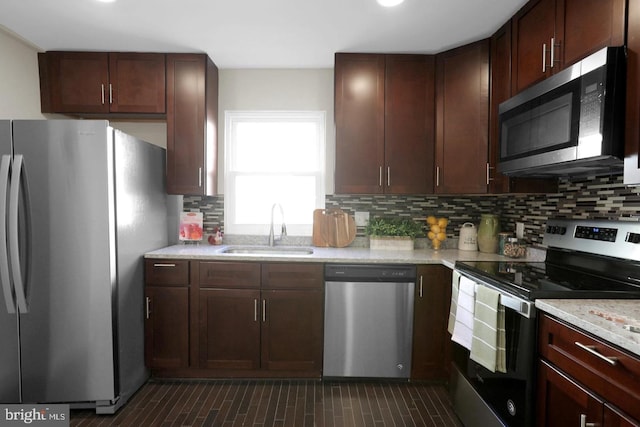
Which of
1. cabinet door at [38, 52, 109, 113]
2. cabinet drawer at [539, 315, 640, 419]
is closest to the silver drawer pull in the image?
cabinet drawer at [539, 315, 640, 419]

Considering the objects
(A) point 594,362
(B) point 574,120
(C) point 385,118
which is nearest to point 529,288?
(A) point 594,362

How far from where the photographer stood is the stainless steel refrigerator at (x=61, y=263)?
6.36 feet

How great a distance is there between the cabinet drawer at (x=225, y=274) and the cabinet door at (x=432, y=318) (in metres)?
1.14

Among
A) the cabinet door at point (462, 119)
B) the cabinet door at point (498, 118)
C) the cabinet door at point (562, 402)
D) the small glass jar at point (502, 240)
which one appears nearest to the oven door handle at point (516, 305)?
the cabinet door at point (562, 402)

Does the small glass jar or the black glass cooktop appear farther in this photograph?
the small glass jar

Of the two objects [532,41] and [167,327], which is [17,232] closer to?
[167,327]

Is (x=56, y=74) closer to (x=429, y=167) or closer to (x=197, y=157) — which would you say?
(x=197, y=157)

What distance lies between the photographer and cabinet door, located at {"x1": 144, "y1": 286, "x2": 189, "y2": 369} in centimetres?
238

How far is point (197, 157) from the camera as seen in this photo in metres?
2.65

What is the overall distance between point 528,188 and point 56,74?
11.3ft

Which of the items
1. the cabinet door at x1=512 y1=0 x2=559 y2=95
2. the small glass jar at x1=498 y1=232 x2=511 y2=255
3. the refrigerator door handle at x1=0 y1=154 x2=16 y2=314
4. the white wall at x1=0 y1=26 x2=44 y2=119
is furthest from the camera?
the small glass jar at x1=498 y1=232 x2=511 y2=255

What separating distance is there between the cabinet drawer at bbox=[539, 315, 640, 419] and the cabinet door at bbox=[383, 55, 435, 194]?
4.76 ft

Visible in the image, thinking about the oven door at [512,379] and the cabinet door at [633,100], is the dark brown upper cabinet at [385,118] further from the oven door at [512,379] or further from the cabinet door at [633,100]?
the cabinet door at [633,100]

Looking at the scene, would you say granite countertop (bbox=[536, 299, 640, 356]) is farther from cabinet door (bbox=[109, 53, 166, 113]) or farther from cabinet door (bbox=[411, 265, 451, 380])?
cabinet door (bbox=[109, 53, 166, 113])
